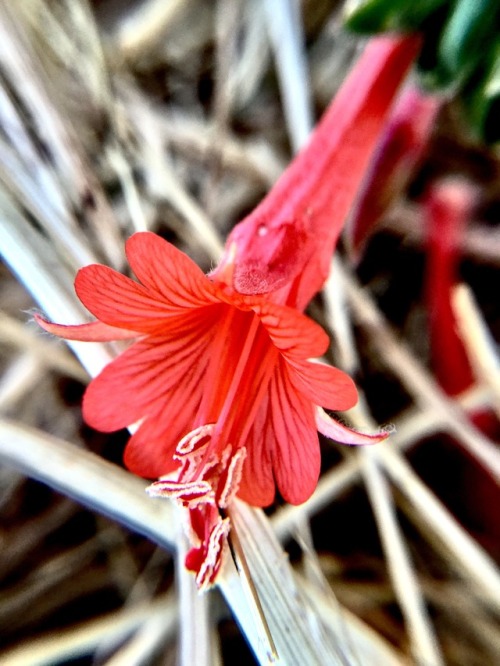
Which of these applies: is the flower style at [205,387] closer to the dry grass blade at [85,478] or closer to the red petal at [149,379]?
the red petal at [149,379]

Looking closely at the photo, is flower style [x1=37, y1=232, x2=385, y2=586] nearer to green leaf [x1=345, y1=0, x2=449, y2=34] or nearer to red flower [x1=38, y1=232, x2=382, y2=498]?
red flower [x1=38, y1=232, x2=382, y2=498]

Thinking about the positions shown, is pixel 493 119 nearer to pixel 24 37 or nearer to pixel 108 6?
pixel 24 37

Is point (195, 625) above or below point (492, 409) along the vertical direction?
below

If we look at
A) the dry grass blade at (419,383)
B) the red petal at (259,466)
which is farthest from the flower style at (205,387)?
the dry grass blade at (419,383)

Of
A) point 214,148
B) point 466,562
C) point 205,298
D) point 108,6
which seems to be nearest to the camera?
point 205,298

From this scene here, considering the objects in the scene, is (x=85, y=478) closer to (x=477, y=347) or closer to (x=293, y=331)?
(x=293, y=331)

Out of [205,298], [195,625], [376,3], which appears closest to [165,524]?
[195,625]

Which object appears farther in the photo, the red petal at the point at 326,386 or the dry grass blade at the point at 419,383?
the dry grass blade at the point at 419,383

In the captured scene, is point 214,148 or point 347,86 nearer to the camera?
point 347,86
